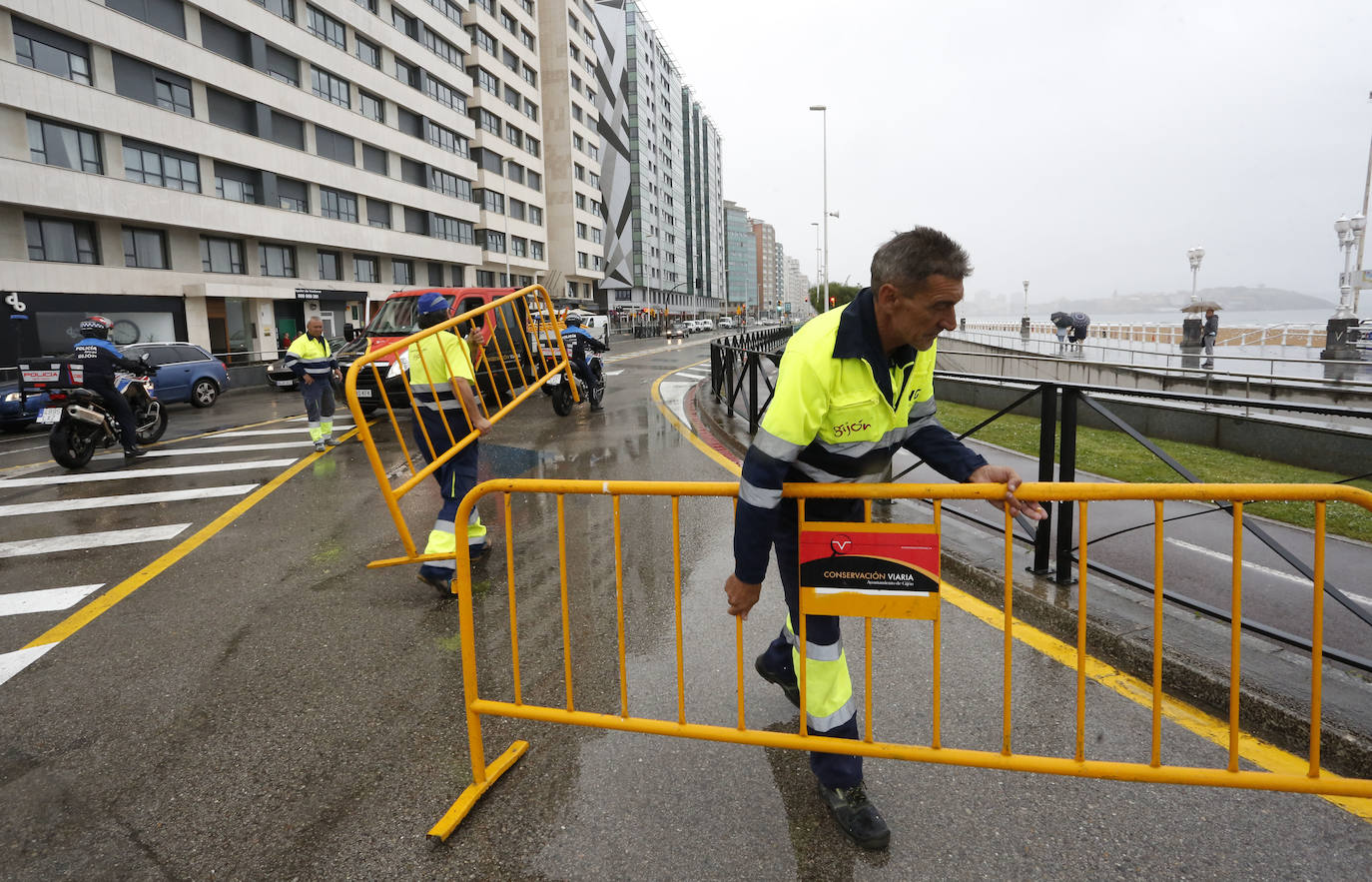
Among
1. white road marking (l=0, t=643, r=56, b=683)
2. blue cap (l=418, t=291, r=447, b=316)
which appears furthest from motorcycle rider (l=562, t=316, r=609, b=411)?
white road marking (l=0, t=643, r=56, b=683)

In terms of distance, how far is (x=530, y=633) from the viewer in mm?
4105

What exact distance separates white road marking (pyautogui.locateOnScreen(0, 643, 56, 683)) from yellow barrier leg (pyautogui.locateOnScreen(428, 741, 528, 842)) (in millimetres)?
2825

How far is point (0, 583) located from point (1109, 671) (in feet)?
22.9

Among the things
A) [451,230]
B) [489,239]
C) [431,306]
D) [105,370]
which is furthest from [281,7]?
[431,306]

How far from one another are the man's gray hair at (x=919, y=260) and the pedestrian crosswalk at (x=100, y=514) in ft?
15.3

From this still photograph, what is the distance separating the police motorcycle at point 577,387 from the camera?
13.4m

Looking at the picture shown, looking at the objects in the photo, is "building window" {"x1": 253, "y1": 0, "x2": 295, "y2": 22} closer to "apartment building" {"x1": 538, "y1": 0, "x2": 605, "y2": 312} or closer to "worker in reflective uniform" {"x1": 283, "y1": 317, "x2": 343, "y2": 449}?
"worker in reflective uniform" {"x1": 283, "y1": 317, "x2": 343, "y2": 449}

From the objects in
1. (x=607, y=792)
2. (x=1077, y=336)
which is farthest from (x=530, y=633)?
(x=1077, y=336)

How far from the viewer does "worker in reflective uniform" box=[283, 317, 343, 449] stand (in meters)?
10.3

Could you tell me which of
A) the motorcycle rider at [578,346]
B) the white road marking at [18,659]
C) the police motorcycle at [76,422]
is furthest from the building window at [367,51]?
the white road marking at [18,659]

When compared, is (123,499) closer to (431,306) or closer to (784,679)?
(431,306)

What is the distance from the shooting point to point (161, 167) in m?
28.1

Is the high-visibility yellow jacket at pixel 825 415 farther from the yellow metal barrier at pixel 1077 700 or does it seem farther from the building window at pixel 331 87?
the building window at pixel 331 87

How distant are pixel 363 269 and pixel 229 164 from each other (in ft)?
31.2
